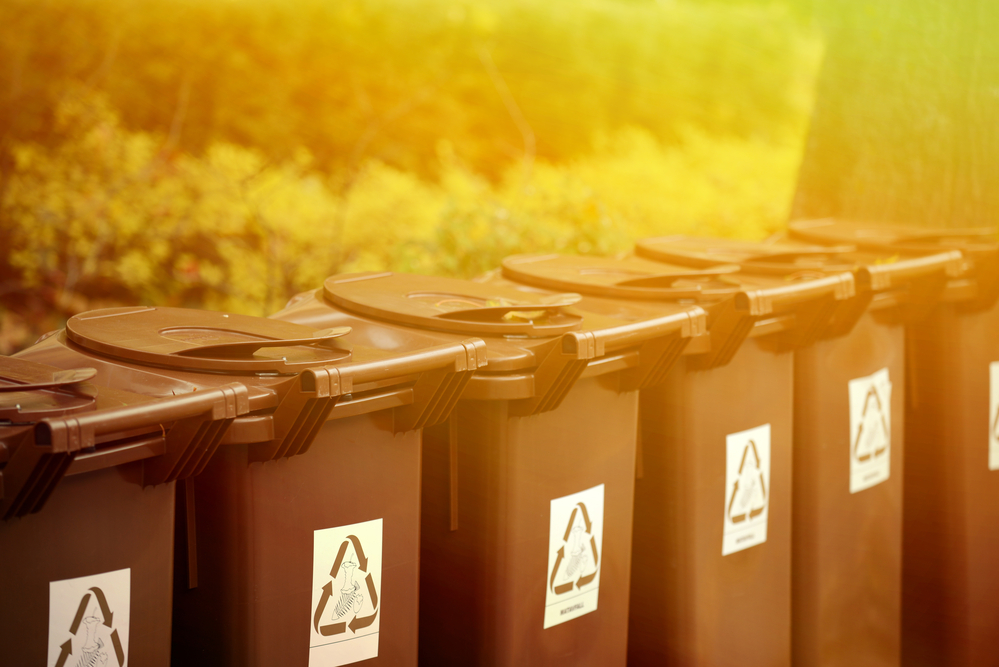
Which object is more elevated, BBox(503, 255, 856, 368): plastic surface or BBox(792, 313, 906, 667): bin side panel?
BBox(503, 255, 856, 368): plastic surface

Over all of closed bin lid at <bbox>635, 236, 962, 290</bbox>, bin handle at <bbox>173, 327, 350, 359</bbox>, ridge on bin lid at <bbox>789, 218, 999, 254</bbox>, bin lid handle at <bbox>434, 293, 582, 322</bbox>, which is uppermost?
ridge on bin lid at <bbox>789, 218, 999, 254</bbox>

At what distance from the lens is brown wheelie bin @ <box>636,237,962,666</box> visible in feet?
8.83

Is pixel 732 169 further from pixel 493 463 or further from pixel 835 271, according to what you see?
pixel 493 463

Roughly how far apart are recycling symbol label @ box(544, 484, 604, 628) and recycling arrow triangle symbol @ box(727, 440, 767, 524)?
477 millimetres

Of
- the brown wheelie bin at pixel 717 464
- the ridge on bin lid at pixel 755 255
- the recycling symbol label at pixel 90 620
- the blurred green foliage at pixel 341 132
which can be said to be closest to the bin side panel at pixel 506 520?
the brown wheelie bin at pixel 717 464

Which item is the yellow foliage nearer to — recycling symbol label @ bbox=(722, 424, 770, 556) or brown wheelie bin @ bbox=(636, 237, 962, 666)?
brown wheelie bin @ bbox=(636, 237, 962, 666)

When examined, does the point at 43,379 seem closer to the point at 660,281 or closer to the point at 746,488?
the point at 660,281

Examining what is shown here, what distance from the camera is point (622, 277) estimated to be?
8.64 ft

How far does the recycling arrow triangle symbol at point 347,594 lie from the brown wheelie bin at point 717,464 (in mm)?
847

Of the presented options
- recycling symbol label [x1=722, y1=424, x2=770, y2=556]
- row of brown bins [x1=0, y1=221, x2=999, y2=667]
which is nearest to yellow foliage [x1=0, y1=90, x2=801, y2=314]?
row of brown bins [x1=0, y1=221, x2=999, y2=667]

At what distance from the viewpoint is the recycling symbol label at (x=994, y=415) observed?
307 centimetres

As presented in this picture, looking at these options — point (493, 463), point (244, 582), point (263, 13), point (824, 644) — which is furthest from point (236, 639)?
point (263, 13)

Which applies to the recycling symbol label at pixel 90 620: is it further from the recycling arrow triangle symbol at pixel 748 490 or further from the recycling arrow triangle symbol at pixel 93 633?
the recycling arrow triangle symbol at pixel 748 490

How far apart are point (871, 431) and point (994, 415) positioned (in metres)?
0.56
